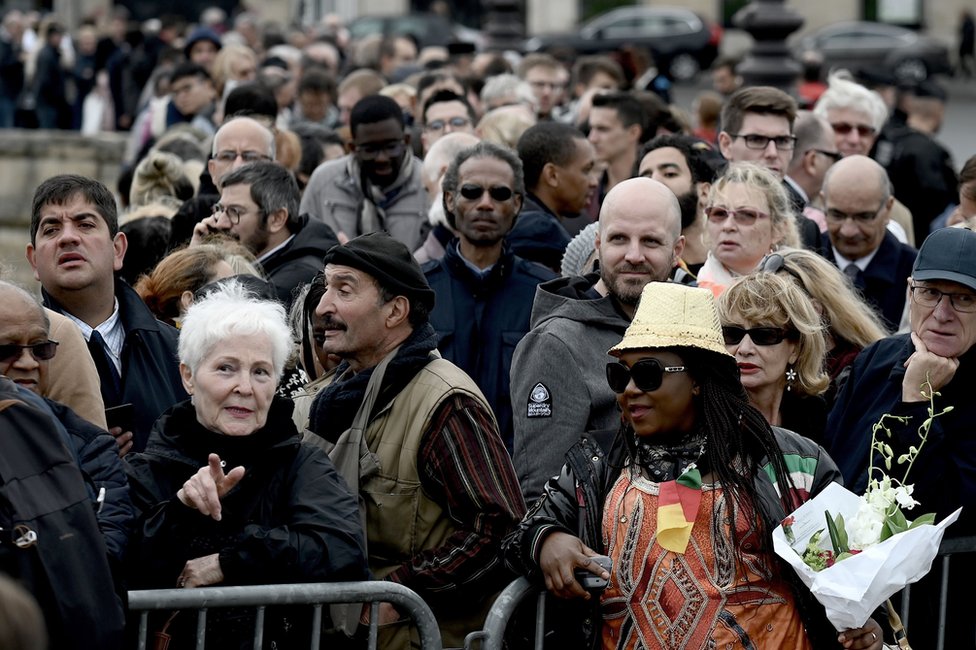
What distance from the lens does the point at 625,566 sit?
15.0 feet

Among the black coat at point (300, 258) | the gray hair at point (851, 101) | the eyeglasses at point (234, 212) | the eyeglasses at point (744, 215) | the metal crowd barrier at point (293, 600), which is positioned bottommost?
the metal crowd barrier at point (293, 600)

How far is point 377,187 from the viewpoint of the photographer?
9078 mm

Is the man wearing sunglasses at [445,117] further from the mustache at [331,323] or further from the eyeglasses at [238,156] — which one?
the mustache at [331,323]

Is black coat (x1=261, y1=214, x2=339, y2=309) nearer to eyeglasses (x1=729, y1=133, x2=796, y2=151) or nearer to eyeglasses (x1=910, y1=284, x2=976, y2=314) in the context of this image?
eyeglasses (x1=729, y1=133, x2=796, y2=151)

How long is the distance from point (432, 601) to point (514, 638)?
28cm

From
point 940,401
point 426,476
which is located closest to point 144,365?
point 426,476

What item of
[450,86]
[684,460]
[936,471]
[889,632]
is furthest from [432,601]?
[450,86]

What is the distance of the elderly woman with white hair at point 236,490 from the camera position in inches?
178

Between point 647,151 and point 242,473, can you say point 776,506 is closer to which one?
point 242,473

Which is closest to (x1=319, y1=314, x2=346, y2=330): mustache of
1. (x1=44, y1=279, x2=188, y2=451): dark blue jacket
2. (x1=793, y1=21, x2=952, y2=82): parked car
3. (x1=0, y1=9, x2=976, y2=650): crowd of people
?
(x1=0, y1=9, x2=976, y2=650): crowd of people

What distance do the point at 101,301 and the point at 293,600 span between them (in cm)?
177

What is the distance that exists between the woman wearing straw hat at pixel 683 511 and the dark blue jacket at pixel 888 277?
11.1 feet

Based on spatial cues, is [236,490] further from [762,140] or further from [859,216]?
[762,140]

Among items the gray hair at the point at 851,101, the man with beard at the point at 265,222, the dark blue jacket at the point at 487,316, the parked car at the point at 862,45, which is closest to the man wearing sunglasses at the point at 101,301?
the dark blue jacket at the point at 487,316
